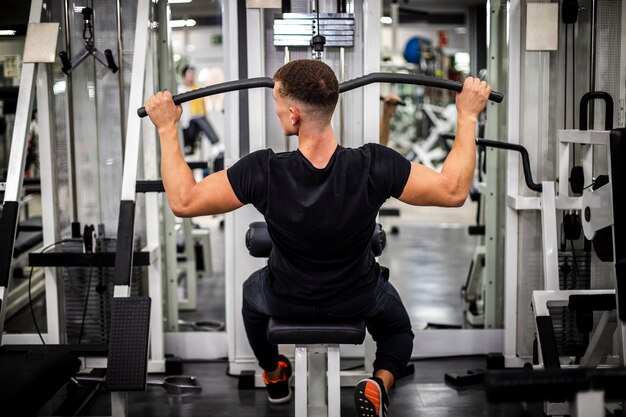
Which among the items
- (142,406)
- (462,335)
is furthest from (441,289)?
(142,406)

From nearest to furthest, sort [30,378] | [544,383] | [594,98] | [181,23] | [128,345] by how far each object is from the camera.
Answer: [544,383], [30,378], [128,345], [594,98], [181,23]

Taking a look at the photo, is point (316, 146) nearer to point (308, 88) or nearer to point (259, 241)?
point (308, 88)

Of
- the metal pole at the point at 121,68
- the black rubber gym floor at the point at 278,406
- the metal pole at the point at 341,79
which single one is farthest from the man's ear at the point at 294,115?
the metal pole at the point at 121,68

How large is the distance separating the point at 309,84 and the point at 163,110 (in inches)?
20.1

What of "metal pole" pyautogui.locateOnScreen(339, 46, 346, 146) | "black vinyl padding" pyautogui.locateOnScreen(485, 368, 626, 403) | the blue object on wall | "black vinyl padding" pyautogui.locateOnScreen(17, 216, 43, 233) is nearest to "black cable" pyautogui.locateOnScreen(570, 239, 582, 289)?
"metal pole" pyautogui.locateOnScreen(339, 46, 346, 146)

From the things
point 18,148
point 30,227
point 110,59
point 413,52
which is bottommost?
point 30,227

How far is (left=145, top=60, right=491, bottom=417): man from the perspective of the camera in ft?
8.22

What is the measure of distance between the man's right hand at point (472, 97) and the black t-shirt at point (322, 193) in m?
0.27

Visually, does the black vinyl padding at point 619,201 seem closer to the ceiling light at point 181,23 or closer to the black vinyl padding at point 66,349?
the black vinyl padding at point 66,349

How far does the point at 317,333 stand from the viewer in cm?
264

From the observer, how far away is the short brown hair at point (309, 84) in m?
2.47

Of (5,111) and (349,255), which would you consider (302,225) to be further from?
(5,111)

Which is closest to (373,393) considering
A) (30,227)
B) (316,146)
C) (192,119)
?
(316,146)

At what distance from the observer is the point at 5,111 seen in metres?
5.88
